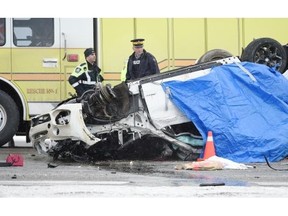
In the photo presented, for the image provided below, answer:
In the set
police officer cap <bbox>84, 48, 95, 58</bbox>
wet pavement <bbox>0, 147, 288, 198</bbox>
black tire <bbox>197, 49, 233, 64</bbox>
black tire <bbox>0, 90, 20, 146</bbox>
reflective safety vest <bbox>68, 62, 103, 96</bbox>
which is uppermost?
police officer cap <bbox>84, 48, 95, 58</bbox>

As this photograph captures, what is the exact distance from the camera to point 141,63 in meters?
13.0

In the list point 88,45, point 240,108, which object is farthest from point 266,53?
point 88,45

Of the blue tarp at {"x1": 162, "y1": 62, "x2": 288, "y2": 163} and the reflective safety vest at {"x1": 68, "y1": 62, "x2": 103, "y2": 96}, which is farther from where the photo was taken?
the reflective safety vest at {"x1": 68, "y1": 62, "x2": 103, "y2": 96}

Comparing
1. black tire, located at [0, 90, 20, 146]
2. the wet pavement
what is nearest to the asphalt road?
the wet pavement

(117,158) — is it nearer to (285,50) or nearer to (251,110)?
(251,110)

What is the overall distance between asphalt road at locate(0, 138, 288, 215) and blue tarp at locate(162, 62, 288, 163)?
1.12ft

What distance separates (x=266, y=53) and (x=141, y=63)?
2015 mm

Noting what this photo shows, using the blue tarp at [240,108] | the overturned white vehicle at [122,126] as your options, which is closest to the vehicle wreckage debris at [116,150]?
the overturned white vehicle at [122,126]

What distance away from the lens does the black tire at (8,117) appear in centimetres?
1352

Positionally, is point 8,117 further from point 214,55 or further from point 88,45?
point 214,55

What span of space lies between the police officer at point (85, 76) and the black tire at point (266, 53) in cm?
244

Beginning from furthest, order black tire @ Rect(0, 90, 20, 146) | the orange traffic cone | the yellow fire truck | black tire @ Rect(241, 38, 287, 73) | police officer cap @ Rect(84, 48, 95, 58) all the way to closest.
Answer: the yellow fire truck
black tire @ Rect(0, 90, 20, 146)
police officer cap @ Rect(84, 48, 95, 58)
black tire @ Rect(241, 38, 287, 73)
the orange traffic cone

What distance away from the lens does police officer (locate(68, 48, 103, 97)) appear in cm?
1299

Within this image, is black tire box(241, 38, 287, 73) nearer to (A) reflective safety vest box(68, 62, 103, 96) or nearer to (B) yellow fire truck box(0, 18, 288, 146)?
(B) yellow fire truck box(0, 18, 288, 146)
